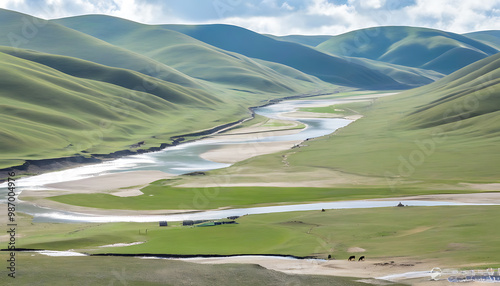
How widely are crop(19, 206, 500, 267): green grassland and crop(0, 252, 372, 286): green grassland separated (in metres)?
6.31

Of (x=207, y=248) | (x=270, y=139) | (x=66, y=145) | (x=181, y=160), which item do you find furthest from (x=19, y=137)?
(x=207, y=248)

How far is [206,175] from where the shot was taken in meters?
95.1

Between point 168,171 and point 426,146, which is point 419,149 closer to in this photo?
point 426,146

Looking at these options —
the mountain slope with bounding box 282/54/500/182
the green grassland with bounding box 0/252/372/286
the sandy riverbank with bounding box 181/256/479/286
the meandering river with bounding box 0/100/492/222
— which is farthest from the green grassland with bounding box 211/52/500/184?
the green grassland with bounding box 0/252/372/286

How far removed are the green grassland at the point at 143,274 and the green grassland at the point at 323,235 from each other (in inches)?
249

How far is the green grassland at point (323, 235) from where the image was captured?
158ft

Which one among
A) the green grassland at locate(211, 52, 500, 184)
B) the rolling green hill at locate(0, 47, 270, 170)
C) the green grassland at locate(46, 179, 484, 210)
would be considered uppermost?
the rolling green hill at locate(0, 47, 270, 170)

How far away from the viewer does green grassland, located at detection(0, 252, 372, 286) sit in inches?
1534

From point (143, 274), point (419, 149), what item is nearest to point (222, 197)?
point (143, 274)

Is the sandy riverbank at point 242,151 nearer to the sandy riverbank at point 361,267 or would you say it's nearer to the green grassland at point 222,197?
the green grassland at point 222,197

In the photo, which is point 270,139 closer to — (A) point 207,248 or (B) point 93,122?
(B) point 93,122

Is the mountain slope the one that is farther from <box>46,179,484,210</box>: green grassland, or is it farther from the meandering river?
the meandering river

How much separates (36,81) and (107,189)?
10213 cm

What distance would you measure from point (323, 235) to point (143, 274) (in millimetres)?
20021
